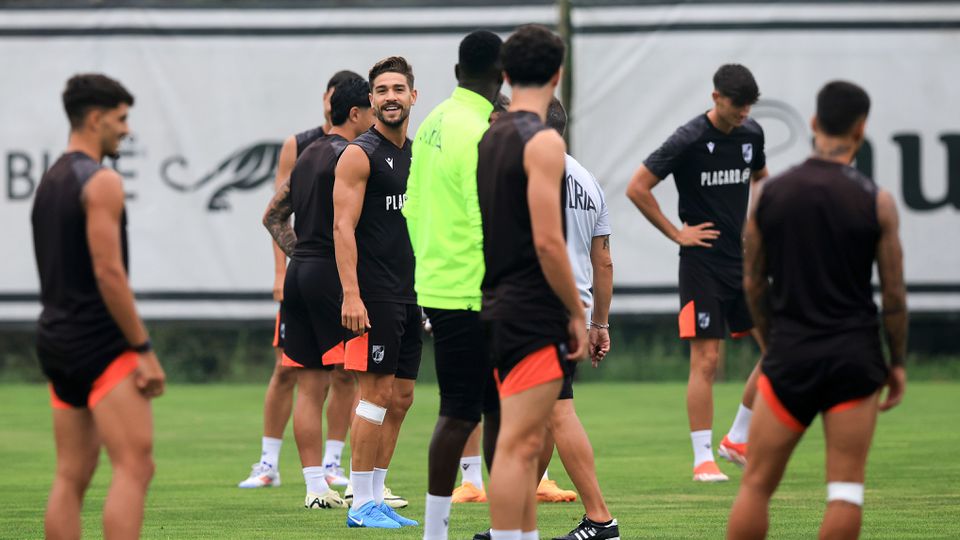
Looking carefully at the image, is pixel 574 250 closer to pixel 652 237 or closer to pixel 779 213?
pixel 779 213

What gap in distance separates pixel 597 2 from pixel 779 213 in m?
Result: 12.2

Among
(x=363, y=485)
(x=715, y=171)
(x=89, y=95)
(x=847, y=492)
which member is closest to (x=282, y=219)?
(x=363, y=485)

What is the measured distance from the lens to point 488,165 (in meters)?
5.79

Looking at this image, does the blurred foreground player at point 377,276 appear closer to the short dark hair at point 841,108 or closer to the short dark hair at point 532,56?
the short dark hair at point 532,56

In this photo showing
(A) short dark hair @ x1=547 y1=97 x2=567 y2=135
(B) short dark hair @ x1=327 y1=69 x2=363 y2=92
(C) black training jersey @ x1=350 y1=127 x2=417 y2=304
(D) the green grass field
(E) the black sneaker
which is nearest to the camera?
(E) the black sneaker

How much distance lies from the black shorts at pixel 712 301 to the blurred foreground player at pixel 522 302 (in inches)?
160

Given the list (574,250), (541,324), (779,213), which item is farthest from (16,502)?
(779,213)

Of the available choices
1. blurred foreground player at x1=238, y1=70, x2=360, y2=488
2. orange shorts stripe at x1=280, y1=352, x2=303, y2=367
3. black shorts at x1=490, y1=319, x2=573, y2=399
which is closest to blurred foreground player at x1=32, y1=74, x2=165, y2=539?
black shorts at x1=490, y1=319, x2=573, y2=399

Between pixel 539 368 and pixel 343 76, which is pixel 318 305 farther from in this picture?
pixel 539 368

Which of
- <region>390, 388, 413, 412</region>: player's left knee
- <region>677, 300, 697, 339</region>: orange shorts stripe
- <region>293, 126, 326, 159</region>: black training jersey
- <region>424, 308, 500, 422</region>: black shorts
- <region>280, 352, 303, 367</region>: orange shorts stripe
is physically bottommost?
<region>390, 388, 413, 412</region>: player's left knee

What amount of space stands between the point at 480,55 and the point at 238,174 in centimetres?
1117

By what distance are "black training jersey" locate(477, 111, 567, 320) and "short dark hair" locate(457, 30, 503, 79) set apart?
611mm

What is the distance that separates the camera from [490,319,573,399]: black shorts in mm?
5688

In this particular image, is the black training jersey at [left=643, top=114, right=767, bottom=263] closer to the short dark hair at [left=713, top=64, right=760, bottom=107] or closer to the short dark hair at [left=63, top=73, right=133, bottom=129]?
the short dark hair at [left=713, top=64, right=760, bottom=107]
